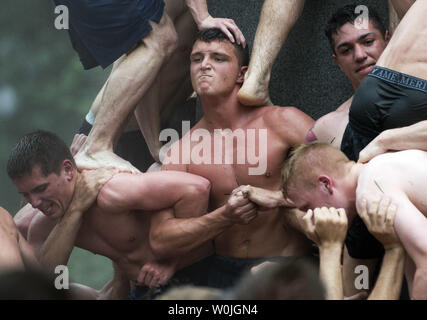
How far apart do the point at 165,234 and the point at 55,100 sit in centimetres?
754

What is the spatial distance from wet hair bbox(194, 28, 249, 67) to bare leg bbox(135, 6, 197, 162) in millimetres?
266

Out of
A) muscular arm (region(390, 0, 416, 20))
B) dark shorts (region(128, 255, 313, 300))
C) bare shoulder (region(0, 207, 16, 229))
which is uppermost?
muscular arm (region(390, 0, 416, 20))

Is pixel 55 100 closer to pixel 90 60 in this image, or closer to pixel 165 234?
pixel 90 60

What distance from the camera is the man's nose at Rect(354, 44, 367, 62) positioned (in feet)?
12.6

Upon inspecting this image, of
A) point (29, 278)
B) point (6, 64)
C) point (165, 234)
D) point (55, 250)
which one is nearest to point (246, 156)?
point (165, 234)

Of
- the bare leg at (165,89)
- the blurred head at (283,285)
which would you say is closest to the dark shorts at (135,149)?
the bare leg at (165,89)

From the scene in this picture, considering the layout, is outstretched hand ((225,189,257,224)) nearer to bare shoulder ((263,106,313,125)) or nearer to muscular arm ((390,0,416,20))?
bare shoulder ((263,106,313,125))

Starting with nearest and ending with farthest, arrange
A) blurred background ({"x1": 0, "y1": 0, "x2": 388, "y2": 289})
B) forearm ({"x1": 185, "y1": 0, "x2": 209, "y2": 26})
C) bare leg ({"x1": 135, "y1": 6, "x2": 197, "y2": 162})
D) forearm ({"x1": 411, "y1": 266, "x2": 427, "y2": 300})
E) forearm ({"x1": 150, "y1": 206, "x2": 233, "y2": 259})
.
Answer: forearm ({"x1": 411, "y1": 266, "x2": 427, "y2": 300}) < forearm ({"x1": 150, "y1": 206, "x2": 233, "y2": 259}) < forearm ({"x1": 185, "y1": 0, "x2": 209, "y2": 26}) < bare leg ({"x1": 135, "y1": 6, "x2": 197, "y2": 162}) < blurred background ({"x1": 0, "y1": 0, "x2": 388, "y2": 289})

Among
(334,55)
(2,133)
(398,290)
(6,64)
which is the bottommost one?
(2,133)

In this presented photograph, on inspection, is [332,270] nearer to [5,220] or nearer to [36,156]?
[5,220]

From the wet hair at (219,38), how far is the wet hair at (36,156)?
833 mm

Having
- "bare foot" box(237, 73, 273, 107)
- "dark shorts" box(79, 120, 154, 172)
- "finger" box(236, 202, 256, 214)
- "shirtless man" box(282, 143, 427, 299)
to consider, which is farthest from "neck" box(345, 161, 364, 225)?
"dark shorts" box(79, 120, 154, 172)

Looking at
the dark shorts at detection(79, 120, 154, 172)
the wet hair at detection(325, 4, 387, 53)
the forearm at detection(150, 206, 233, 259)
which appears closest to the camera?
the forearm at detection(150, 206, 233, 259)

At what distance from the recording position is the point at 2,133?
1069 centimetres
